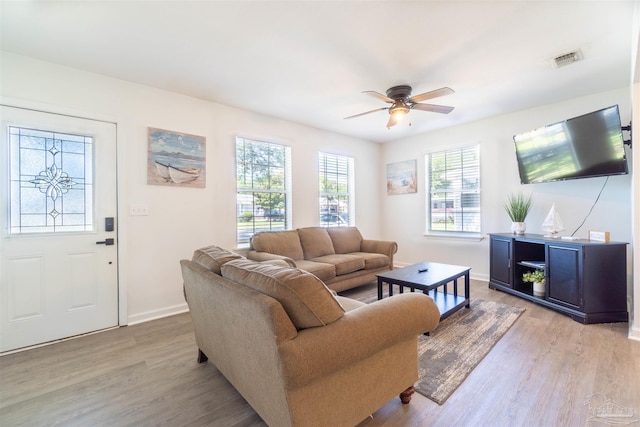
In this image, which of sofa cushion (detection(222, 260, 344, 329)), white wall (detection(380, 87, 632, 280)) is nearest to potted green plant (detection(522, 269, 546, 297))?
white wall (detection(380, 87, 632, 280))

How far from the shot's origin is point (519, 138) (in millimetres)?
3711

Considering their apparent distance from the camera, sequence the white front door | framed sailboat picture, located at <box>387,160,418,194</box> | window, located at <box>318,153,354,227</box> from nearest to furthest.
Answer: the white front door, window, located at <box>318,153,354,227</box>, framed sailboat picture, located at <box>387,160,418,194</box>

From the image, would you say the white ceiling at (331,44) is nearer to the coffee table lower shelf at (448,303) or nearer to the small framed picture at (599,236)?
the small framed picture at (599,236)

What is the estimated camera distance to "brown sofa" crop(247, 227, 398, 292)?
348cm

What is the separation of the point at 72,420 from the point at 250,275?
4.64ft

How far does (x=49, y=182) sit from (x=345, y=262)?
3.26 meters

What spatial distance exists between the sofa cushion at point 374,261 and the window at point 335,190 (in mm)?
1119

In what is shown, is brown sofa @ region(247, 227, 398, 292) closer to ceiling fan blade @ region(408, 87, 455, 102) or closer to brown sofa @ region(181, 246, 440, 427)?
brown sofa @ region(181, 246, 440, 427)

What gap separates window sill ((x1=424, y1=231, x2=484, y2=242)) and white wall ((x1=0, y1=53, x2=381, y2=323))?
10.8 feet

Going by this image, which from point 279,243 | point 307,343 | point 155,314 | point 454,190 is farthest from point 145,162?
point 454,190

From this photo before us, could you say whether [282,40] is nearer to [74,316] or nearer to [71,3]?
[71,3]

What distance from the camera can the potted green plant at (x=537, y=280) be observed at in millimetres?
3252

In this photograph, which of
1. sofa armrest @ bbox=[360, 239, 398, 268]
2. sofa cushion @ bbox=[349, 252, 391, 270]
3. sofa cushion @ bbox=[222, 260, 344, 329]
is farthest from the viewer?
sofa armrest @ bbox=[360, 239, 398, 268]

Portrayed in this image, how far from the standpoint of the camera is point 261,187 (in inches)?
158
